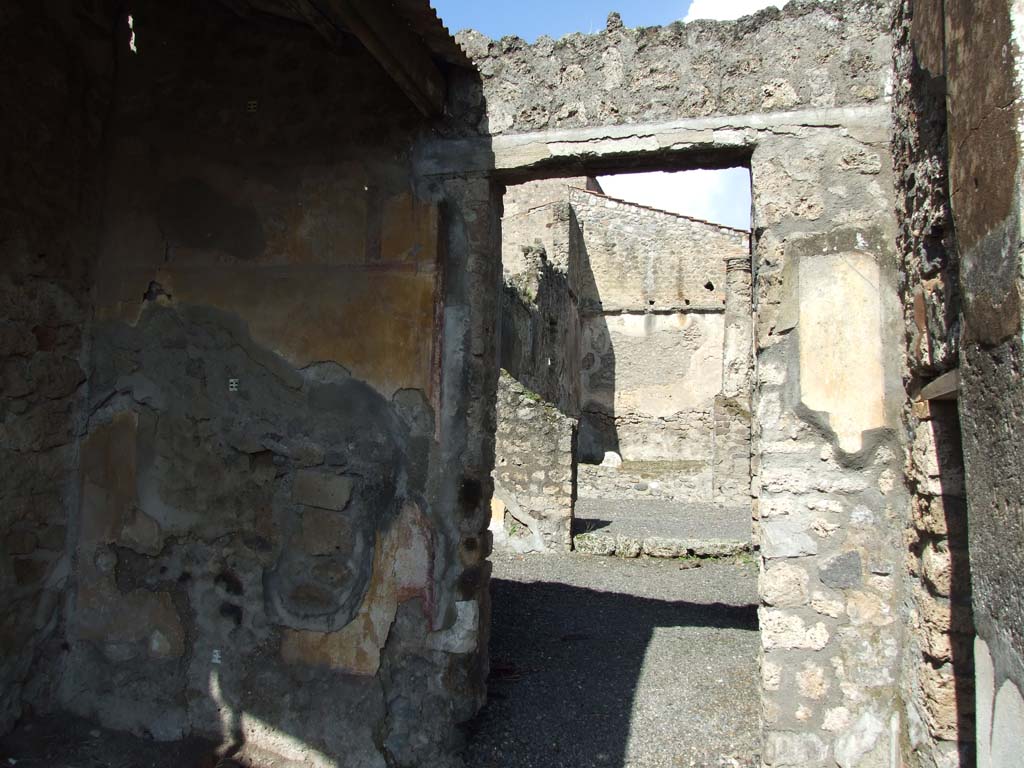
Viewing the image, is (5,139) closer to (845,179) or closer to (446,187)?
(446,187)

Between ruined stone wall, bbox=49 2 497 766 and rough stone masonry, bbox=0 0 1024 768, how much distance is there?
0.05 feet

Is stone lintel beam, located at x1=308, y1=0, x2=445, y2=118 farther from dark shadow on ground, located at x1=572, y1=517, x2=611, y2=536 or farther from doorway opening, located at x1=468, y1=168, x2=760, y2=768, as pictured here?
dark shadow on ground, located at x1=572, y1=517, x2=611, y2=536

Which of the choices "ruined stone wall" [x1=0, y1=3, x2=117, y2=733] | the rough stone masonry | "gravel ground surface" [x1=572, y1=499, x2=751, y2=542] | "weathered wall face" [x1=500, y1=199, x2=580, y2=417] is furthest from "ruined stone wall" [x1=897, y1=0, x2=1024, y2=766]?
"weathered wall face" [x1=500, y1=199, x2=580, y2=417]

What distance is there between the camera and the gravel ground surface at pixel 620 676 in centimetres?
344

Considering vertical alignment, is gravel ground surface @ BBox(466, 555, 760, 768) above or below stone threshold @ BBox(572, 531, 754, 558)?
below

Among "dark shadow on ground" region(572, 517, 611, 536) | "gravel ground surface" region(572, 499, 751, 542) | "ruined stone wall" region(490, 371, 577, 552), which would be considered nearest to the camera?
"ruined stone wall" region(490, 371, 577, 552)

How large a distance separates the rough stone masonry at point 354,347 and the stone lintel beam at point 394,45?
0.02 meters

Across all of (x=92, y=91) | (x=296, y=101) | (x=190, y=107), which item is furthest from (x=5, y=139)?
(x=296, y=101)

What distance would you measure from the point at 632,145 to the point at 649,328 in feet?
53.0

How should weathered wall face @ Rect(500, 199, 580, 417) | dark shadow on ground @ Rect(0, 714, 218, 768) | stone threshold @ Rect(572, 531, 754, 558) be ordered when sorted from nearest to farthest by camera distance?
1. dark shadow on ground @ Rect(0, 714, 218, 768)
2. stone threshold @ Rect(572, 531, 754, 558)
3. weathered wall face @ Rect(500, 199, 580, 417)

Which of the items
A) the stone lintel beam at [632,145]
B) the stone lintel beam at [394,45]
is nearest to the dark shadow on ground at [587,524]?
the stone lintel beam at [632,145]

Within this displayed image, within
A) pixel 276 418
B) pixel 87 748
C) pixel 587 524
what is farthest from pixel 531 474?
pixel 87 748

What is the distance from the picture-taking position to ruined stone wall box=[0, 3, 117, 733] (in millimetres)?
3316

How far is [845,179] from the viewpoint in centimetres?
309
